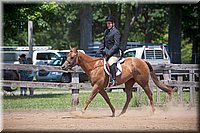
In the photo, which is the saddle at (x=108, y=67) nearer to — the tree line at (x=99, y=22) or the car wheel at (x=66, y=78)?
the tree line at (x=99, y=22)

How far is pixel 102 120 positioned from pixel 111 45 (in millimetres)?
2271

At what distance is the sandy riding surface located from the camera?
34.8 feet

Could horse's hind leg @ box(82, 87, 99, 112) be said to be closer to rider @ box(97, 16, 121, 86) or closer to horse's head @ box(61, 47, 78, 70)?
rider @ box(97, 16, 121, 86)

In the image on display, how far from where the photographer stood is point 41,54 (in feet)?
107

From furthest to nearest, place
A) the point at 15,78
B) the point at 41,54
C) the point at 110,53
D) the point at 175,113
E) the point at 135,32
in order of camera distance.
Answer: the point at 135,32
the point at 41,54
the point at 15,78
the point at 175,113
the point at 110,53

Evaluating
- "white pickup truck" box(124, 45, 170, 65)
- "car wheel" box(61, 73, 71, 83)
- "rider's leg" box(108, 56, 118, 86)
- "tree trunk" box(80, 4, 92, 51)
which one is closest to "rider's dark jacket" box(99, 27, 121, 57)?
"rider's leg" box(108, 56, 118, 86)

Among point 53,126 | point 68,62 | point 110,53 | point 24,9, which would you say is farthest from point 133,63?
point 24,9

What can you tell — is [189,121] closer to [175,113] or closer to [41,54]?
[175,113]

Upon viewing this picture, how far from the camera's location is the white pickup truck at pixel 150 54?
26016 mm

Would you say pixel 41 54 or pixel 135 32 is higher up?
pixel 135 32

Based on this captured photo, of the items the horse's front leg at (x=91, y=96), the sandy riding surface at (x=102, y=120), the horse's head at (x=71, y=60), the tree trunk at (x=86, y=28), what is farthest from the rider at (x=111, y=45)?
the tree trunk at (x=86, y=28)

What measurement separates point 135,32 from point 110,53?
42713 mm

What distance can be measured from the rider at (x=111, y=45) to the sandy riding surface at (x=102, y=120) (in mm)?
1386

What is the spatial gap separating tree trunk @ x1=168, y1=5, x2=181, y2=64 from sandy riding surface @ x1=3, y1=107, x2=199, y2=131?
16.8 meters
